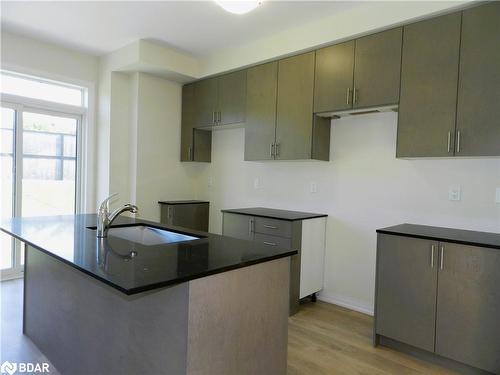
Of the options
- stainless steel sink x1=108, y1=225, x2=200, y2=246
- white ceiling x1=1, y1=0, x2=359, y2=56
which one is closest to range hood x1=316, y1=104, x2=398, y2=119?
white ceiling x1=1, y1=0, x2=359, y2=56

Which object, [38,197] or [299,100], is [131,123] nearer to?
[38,197]

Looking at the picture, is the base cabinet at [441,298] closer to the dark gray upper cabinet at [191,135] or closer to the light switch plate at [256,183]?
the light switch plate at [256,183]

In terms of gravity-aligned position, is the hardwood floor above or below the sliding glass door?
below

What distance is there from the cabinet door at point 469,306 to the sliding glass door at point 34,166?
164 inches

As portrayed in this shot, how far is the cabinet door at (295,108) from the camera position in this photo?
329cm

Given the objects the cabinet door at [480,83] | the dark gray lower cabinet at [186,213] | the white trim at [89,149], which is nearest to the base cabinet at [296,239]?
the dark gray lower cabinet at [186,213]

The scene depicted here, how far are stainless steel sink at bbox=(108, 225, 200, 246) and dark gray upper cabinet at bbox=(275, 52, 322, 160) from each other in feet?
5.20

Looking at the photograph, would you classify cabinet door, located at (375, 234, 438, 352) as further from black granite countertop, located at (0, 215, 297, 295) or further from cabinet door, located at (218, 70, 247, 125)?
cabinet door, located at (218, 70, 247, 125)

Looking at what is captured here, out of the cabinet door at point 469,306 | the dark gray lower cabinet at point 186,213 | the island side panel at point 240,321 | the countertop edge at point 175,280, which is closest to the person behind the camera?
the countertop edge at point 175,280

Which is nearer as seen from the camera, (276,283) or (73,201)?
(276,283)

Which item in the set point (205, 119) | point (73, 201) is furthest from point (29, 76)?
point (205, 119)

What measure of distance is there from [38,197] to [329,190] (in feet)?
11.1

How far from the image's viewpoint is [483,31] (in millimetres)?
2342

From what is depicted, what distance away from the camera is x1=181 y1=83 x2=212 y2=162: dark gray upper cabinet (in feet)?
14.8
